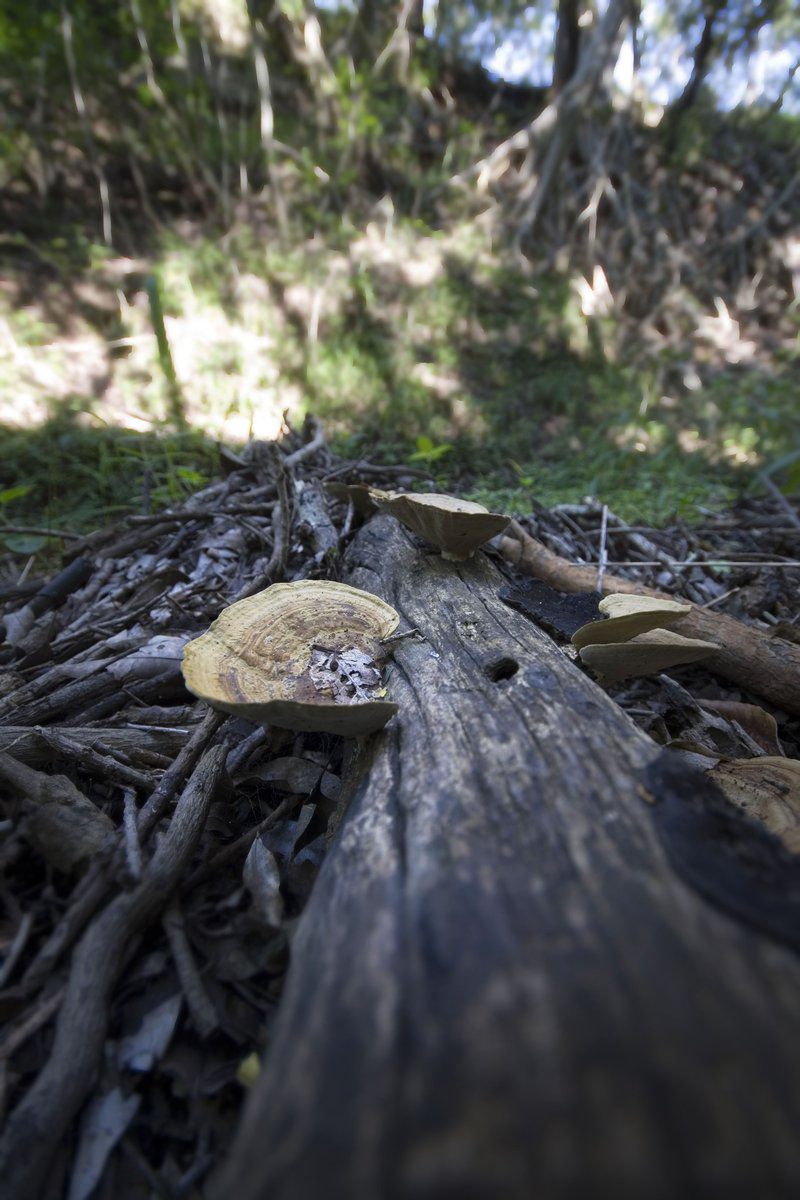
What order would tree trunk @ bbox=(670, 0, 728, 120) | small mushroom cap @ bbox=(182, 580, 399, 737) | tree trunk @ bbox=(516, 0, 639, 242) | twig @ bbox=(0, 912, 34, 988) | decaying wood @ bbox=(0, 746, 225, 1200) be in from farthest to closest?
tree trunk @ bbox=(670, 0, 728, 120), tree trunk @ bbox=(516, 0, 639, 242), small mushroom cap @ bbox=(182, 580, 399, 737), twig @ bbox=(0, 912, 34, 988), decaying wood @ bbox=(0, 746, 225, 1200)

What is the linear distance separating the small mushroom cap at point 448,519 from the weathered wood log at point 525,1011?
100 cm

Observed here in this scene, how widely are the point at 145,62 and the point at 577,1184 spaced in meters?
11.0

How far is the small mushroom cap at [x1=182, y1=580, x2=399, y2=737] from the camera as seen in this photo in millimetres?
1416

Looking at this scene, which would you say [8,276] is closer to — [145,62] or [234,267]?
[234,267]

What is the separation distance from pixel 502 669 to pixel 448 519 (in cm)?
67

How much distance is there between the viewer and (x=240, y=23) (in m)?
7.96

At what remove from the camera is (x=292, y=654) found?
5.79ft

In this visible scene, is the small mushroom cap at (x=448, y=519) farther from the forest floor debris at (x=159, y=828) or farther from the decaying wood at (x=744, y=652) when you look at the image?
the decaying wood at (x=744, y=652)

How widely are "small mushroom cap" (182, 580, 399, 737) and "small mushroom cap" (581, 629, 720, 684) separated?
27.7 inches

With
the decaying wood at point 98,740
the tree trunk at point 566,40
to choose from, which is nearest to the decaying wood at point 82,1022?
the decaying wood at point 98,740

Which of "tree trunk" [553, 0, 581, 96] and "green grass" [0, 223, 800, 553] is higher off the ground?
"tree trunk" [553, 0, 581, 96]

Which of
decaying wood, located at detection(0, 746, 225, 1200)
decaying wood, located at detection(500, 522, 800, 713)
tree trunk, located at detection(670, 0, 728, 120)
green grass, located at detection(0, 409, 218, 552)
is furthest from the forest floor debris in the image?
tree trunk, located at detection(670, 0, 728, 120)

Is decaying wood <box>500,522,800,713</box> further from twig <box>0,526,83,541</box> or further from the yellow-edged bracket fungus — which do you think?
twig <box>0,526,83,541</box>

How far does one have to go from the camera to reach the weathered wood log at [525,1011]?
636 millimetres
